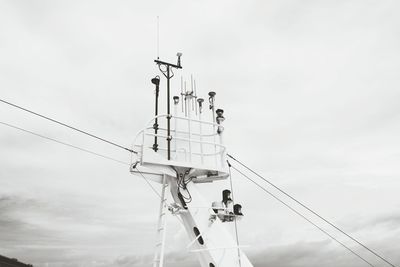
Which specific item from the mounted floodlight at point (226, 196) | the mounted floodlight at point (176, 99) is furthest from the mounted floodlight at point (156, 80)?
the mounted floodlight at point (226, 196)

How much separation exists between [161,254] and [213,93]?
4628 millimetres

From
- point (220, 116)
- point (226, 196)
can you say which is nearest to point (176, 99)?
point (220, 116)

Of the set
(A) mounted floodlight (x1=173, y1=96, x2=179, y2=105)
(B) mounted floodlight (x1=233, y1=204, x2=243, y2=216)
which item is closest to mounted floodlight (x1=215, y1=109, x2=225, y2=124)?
(A) mounted floodlight (x1=173, y1=96, x2=179, y2=105)

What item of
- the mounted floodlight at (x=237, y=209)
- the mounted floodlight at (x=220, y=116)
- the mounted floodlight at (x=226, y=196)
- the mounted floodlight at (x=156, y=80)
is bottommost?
the mounted floodlight at (x=237, y=209)

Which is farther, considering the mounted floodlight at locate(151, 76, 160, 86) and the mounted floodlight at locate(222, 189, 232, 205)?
the mounted floodlight at locate(151, 76, 160, 86)

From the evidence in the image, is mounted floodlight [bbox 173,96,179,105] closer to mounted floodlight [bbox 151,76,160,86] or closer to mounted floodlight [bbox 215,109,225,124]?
mounted floodlight [bbox 151,76,160,86]

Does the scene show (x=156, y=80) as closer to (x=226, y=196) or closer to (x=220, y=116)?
(x=220, y=116)

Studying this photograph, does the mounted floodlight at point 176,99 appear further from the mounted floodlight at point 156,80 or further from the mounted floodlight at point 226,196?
the mounted floodlight at point 226,196

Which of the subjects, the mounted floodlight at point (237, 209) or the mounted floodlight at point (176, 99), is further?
the mounted floodlight at point (176, 99)

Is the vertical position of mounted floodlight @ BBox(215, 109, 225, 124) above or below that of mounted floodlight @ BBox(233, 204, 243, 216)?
above

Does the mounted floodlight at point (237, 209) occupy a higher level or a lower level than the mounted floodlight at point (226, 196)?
lower

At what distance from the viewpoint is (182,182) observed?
8430 millimetres

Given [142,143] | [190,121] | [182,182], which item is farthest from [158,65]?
[182,182]

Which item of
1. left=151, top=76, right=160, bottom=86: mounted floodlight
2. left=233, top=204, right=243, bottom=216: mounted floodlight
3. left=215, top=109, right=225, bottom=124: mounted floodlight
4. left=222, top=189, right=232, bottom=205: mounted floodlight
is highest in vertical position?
left=151, top=76, right=160, bottom=86: mounted floodlight
